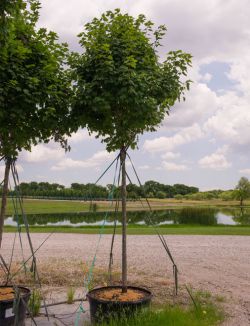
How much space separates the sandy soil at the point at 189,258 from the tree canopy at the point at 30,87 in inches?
160

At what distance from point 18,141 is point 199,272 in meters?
5.94

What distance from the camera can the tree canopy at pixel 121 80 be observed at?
213 inches

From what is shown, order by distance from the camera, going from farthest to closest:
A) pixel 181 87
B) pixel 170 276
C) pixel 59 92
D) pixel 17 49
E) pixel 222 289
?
1. pixel 170 276
2. pixel 222 289
3. pixel 181 87
4. pixel 59 92
5. pixel 17 49

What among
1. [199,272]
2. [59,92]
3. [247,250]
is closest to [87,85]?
[59,92]

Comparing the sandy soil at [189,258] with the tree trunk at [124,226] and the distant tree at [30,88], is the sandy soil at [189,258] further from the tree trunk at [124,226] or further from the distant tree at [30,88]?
the distant tree at [30,88]

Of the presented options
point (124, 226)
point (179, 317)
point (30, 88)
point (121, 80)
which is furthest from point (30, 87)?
point (179, 317)

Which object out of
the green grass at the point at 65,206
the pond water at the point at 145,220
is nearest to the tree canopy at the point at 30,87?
the pond water at the point at 145,220

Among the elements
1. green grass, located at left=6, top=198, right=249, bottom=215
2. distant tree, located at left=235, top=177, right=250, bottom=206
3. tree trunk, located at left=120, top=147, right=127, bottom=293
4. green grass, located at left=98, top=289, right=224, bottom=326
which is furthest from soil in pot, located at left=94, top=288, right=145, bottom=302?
distant tree, located at left=235, top=177, right=250, bottom=206

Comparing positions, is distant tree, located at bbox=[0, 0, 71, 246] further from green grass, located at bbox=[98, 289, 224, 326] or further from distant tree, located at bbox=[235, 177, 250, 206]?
distant tree, located at bbox=[235, 177, 250, 206]

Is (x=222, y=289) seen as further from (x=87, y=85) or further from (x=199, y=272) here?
(x=87, y=85)

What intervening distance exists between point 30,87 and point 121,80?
4.02 ft

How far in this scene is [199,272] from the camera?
9773 mm

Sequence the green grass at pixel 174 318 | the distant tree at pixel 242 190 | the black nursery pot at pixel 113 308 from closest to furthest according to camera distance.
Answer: the green grass at pixel 174 318 → the black nursery pot at pixel 113 308 → the distant tree at pixel 242 190

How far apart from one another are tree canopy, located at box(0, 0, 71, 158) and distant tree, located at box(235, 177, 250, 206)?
73.7 meters
